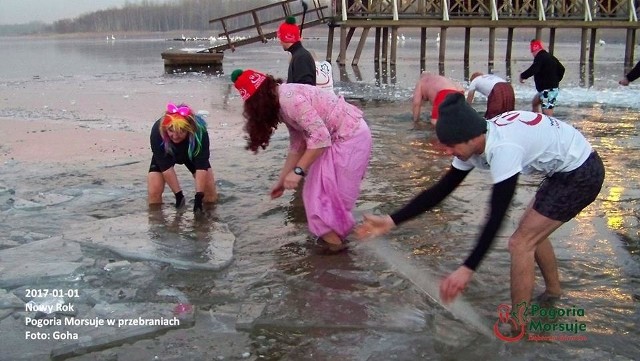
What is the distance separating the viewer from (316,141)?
174 inches

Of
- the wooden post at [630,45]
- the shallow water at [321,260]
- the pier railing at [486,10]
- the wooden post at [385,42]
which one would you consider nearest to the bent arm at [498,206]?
the shallow water at [321,260]

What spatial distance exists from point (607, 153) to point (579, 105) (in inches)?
218

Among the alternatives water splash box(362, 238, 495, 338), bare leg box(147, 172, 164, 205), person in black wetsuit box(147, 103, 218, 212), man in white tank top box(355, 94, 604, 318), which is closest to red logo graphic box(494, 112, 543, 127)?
man in white tank top box(355, 94, 604, 318)

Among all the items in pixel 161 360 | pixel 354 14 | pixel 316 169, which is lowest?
pixel 161 360

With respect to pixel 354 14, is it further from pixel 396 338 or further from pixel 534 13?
pixel 396 338

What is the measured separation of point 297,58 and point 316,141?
224 cm

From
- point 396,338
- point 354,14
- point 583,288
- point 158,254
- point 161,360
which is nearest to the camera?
point 161,360

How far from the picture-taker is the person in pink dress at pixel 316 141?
4340 millimetres

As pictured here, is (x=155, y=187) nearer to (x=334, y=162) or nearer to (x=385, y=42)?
(x=334, y=162)

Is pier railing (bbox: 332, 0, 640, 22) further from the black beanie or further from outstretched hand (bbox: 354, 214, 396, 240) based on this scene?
the black beanie

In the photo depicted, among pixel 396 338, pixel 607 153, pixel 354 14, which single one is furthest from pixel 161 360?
pixel 354 14

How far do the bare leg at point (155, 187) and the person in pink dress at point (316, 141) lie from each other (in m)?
1.67

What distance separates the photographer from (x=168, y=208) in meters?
6.04

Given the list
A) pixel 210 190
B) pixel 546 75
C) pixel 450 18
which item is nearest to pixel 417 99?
pixel 546 75
